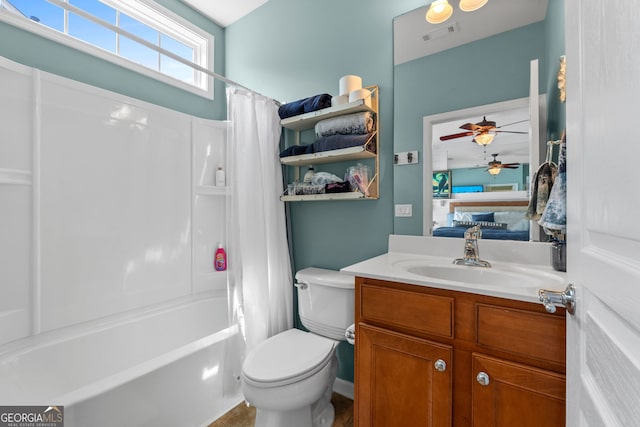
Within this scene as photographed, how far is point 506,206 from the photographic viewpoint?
4.34 ft

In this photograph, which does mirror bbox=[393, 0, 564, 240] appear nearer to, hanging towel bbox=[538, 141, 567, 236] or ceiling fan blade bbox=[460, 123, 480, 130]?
ceiling fan blade bbox=[460, 123, 480, 130]

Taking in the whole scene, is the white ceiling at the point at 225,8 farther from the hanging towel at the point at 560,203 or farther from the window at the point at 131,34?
the hanging towel at the point at 560,203

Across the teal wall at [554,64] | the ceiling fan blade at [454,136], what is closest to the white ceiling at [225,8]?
the ceiling fan blade at [454,136]

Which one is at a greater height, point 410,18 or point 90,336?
point 410,18

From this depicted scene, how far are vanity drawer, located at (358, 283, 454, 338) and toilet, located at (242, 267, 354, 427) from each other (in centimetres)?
30

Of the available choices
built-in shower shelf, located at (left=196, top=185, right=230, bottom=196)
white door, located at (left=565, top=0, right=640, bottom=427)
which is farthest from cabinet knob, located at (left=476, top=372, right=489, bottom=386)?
built-in shower shelf, located at (left=196, top=185, right=230, bottom=196)

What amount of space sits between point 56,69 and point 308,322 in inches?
84.8

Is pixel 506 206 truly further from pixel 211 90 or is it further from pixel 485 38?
pixel 211 90

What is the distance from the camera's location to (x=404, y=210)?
1611mm

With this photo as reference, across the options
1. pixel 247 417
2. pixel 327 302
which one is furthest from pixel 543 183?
pixel 247 417

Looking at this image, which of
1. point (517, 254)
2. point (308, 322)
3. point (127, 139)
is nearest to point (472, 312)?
point (517, 254)

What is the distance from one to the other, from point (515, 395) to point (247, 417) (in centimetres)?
136

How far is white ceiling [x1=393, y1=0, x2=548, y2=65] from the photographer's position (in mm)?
1294

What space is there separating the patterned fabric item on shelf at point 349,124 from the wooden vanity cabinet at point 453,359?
0.93 meters
